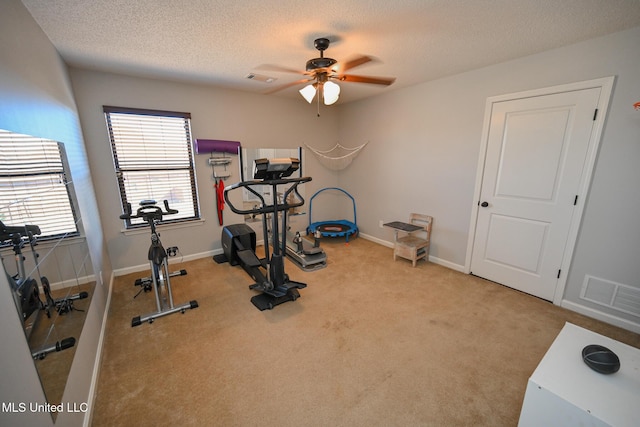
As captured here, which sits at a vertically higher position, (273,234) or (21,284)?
(21,284)

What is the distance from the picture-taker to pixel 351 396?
168 cm

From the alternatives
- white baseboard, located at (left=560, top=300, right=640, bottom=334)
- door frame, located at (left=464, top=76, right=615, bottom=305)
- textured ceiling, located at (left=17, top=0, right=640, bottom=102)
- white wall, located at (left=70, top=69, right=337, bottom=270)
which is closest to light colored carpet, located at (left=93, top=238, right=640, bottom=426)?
white baseboard, located at (left=560, top=300, right=640, bottom=334)

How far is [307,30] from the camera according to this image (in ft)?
6.68

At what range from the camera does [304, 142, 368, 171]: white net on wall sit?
A: 4.81 m

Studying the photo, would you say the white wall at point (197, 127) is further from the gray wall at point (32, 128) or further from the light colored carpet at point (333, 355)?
the light colored carpet at point (333, 355)

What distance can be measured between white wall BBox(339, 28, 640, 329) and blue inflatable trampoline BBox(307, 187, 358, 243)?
0.65ft

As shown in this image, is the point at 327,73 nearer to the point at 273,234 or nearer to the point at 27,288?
the point at 273,234

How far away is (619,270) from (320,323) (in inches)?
107

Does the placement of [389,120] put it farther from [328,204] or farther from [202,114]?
[202,114]

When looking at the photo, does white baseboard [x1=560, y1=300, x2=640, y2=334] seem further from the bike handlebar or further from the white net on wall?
the bike handlebar

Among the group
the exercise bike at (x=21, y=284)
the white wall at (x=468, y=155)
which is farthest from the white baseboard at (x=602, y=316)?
the exercise bike at (x=21, y=284)

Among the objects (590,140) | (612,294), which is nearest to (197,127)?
(590,140)

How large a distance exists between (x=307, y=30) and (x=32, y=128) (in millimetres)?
1899

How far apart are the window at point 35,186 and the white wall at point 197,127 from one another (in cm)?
150
